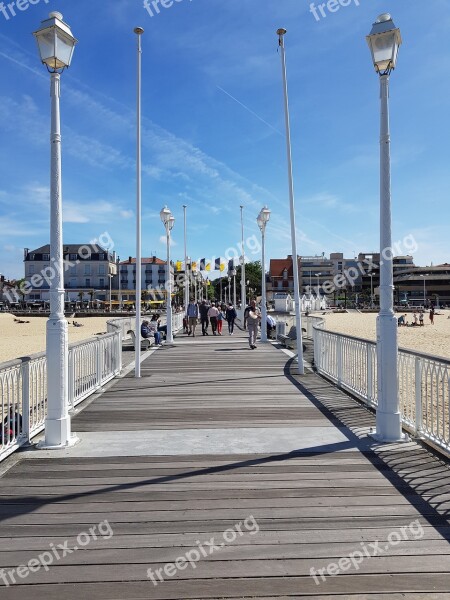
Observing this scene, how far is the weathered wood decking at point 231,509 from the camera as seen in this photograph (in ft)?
9.28

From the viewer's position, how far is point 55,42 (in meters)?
5.30

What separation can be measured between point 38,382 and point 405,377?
17.3 feet

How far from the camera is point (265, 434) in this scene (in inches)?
230

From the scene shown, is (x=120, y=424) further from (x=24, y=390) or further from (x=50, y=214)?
(x=50, y=214)

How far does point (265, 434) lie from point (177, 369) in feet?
19.5

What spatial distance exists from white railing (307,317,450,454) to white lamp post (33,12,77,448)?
3900 millimetres

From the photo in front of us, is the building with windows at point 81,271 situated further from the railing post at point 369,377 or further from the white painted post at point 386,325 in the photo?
the white painted post at point 386,325

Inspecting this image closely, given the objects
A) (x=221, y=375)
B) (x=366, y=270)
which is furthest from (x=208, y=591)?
(x=366, y=270)

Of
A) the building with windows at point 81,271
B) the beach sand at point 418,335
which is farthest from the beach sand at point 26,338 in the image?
the building with windows at point 81,271

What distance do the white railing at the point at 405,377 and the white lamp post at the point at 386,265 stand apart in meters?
0.30

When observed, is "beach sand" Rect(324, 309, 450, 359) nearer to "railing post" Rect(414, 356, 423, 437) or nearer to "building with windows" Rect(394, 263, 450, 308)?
"railing post" Rect(414, 356, 423, 437)

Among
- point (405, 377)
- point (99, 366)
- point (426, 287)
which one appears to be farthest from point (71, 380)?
point (426, 287)

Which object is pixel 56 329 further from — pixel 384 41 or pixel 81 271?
pixel 81 271

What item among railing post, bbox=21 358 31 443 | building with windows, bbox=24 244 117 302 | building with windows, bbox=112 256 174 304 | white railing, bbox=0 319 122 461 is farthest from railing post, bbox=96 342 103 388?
building with windows, bbox=112 256 174 304
